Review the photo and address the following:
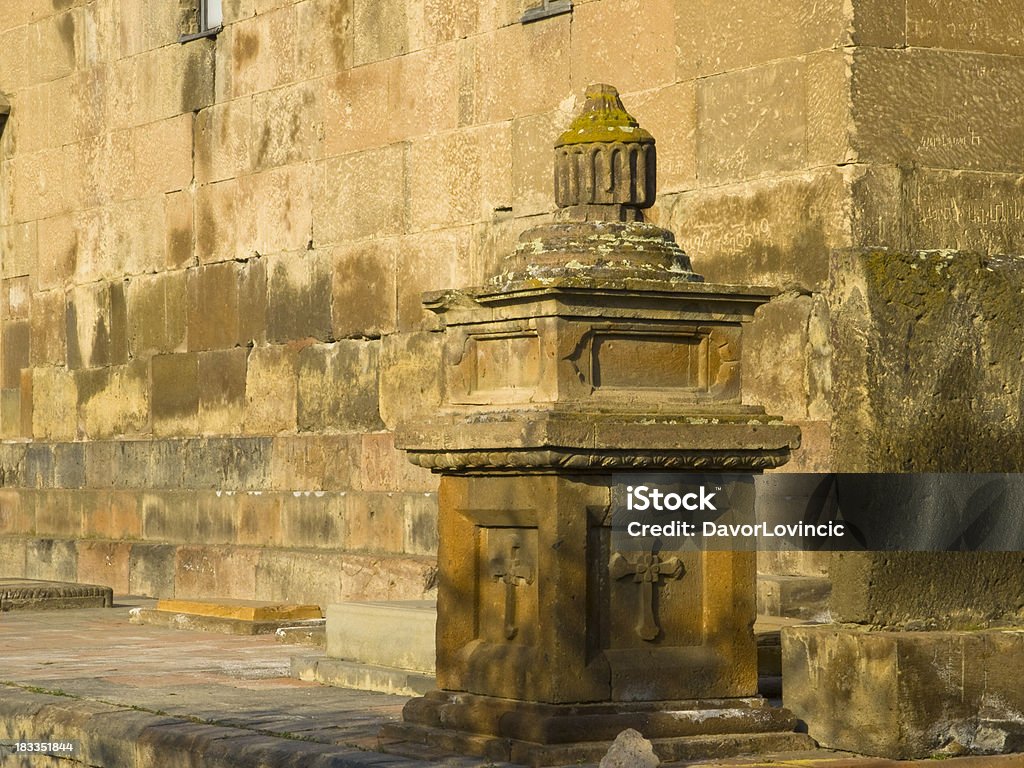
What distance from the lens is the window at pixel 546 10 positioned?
39.4 ft

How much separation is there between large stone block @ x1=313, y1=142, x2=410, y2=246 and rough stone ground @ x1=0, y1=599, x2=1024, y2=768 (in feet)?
9.55

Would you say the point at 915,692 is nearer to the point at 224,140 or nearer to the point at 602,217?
the point at 602,217

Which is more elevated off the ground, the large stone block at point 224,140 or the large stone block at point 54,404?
the large stone block at point 224,140

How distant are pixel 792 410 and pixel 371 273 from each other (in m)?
3.98

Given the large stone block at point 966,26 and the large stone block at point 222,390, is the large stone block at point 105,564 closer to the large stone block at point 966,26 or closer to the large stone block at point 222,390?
the large stone block at point 222,390

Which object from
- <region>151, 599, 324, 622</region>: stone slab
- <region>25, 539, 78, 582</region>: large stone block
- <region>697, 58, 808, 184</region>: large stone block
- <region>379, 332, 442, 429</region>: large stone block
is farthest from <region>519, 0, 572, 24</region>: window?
<region>25, 539, 78, 582</region>: large stone block

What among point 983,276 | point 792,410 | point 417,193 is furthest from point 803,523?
point 417,193

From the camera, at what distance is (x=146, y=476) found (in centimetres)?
1588

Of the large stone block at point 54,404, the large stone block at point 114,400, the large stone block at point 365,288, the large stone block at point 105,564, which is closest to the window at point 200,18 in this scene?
the large stone block at point 114,400

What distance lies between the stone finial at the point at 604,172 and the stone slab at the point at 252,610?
16.8 feet

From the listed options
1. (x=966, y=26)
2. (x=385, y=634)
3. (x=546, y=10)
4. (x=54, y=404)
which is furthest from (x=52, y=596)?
(x=966, y=26)

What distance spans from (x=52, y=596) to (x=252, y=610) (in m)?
2.46

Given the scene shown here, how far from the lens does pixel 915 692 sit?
721 centimetres

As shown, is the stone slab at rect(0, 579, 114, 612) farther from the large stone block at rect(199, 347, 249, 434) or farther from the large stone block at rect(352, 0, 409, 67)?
the large stone block at rect(352, 0, 409, 67)
